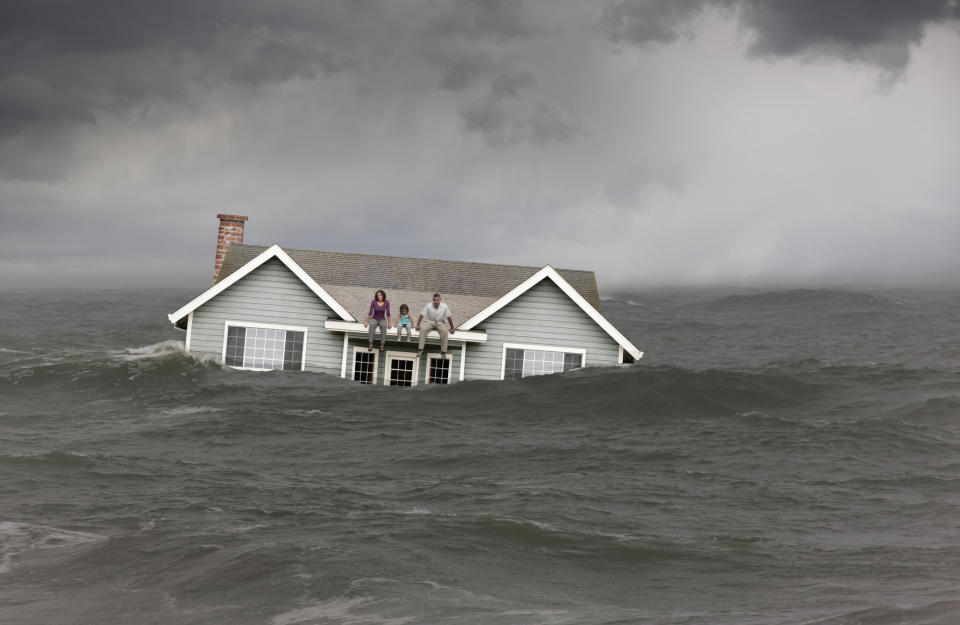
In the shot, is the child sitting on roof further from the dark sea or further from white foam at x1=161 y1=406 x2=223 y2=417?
white foam at x1=161 y1=406 x2=223 y2=417

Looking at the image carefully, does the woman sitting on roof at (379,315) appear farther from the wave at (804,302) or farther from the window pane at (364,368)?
the wave at (804,302)

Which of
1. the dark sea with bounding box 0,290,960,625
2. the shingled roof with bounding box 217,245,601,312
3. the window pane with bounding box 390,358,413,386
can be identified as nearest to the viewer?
the dark sea with bounding box 0,290,960,625

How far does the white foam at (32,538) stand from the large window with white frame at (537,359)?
A: 17135mm

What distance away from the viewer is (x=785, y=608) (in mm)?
13211

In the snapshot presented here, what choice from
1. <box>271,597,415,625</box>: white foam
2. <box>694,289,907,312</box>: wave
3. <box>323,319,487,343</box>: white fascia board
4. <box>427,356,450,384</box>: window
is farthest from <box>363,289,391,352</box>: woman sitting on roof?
Result: <box>694,289,907,312</box>: wave

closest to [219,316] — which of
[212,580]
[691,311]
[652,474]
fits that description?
[652,474]

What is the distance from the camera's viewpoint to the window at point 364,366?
3225 cm

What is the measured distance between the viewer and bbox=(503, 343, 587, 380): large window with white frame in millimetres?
31953

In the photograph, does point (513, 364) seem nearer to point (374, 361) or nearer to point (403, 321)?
point (403, 321)

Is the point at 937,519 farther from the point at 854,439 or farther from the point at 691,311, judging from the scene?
the point at 691,311

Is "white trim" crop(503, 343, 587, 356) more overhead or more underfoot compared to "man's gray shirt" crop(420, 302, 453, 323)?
more underfoot

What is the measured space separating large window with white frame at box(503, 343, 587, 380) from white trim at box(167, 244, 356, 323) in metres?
4.90

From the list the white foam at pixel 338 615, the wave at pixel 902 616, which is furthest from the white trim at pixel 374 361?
the wave at pixel 902 616

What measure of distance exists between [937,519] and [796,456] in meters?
5.59
